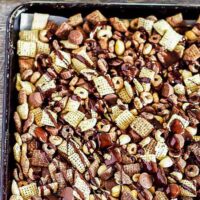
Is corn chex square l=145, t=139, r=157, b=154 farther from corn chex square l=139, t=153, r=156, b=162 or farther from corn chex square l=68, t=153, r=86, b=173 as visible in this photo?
corn chex square l=68, t=153, r=86, b=173

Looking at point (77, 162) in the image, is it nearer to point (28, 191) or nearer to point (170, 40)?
point (28, 191)

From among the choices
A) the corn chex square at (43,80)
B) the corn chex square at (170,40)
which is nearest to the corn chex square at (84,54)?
the corn chex square at (43,80)

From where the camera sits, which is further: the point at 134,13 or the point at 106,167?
the point at 134,13

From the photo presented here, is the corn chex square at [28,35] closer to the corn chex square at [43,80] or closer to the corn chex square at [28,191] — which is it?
the corn chex square at [43,80]

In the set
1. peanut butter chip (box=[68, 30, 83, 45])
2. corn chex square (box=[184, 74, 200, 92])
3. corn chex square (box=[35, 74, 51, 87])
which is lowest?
corn chex square (box=[184, 74, 200, 92])

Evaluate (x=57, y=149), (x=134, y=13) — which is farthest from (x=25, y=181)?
(x=134, y=13)

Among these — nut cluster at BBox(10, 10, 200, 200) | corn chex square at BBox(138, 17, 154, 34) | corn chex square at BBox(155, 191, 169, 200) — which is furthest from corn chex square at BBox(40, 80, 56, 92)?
corn chex square at BBox(155, 191, 169, 200)

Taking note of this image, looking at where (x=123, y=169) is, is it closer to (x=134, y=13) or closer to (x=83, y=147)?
(x=83, y=147)

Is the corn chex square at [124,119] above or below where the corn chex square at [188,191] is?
above

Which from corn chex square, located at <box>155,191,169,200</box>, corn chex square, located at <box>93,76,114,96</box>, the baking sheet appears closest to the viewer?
corn chex square, located at <box>155,191,169,200</box>
